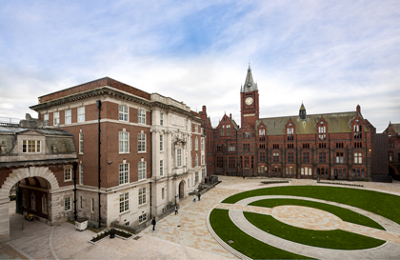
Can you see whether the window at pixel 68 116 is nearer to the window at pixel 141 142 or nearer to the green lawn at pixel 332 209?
the window at pixel 141 142

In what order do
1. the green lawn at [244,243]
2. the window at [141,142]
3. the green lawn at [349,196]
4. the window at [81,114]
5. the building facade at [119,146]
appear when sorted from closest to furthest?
1. the green lawn at [244,243]
2. the building facade at [119,146]
3. the window at [81,114]
4. the window at [141,142]
5. the green lawn at [349,196]

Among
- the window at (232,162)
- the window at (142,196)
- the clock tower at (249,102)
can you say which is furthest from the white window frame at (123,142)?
the clock tower at (249,102)

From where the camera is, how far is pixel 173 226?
2228 cm

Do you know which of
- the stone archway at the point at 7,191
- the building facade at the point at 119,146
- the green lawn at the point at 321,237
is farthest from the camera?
the building facade at the point at 119,146

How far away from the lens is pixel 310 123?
5694 centimetres

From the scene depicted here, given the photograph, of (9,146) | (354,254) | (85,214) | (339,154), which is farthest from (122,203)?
(339,154)

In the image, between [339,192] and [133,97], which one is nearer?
[133,97]

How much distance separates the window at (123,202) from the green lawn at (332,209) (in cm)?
1961

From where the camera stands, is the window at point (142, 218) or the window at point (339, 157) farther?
the window at point (339, 157)

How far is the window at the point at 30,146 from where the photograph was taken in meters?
18.6

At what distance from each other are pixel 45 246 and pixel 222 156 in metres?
51.5

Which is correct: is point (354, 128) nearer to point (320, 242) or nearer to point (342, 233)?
point (342, 233)

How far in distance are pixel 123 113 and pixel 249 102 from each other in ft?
165

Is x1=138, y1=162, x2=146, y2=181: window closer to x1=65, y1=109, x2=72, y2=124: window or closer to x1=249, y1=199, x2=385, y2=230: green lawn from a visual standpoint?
x1=65, y1=109, x2=72, y2=124: window
